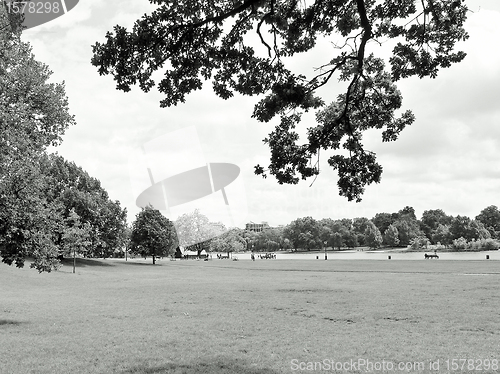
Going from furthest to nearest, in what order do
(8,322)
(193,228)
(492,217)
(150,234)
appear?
(492,217) < (193,228) < (150,234) < (8,322)

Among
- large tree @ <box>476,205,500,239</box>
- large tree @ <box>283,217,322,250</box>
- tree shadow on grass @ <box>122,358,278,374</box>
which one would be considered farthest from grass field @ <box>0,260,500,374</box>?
large tree @ <box>283,217,322,250</box>

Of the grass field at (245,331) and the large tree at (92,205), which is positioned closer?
the grass field at (245,331)

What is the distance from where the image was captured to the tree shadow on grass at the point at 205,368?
10.4 meters

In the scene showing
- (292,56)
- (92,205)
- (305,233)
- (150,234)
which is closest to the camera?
(292,56)

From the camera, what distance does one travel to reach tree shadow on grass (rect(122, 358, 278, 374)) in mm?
10359

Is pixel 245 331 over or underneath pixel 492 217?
underneath

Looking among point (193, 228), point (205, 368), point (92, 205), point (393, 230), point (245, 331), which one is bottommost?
point (245, 331)

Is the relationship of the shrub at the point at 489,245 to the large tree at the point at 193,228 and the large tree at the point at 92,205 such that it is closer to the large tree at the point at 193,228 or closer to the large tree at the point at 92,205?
the large tree at the point at 193,228

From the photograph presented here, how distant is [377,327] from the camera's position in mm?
15703

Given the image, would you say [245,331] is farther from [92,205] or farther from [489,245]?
[489,245]

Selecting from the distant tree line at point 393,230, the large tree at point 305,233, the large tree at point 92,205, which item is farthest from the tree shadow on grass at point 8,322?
the large tree at point 305,233

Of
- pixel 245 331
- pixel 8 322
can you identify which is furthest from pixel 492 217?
pixel 8 322

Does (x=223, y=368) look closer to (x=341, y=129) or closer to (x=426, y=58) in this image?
(x=341, y=129)

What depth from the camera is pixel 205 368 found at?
10727 mm
